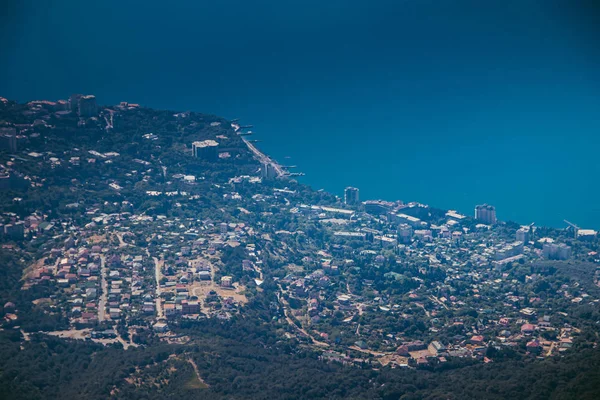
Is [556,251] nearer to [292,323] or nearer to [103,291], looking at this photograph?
[292,323]

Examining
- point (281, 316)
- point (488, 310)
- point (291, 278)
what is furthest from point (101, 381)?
point (488, 310)

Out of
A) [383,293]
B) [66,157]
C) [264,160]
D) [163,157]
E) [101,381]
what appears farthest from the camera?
[264,160]

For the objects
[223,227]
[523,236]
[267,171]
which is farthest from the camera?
[267,171]

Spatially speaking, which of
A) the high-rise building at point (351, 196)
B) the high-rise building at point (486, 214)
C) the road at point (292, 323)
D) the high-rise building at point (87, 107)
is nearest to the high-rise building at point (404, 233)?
the high-rise building at point (486, 214)

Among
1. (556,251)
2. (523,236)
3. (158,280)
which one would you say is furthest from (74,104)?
(556,251)

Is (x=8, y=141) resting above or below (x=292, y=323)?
above

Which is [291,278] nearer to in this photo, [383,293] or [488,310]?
[383,293]
